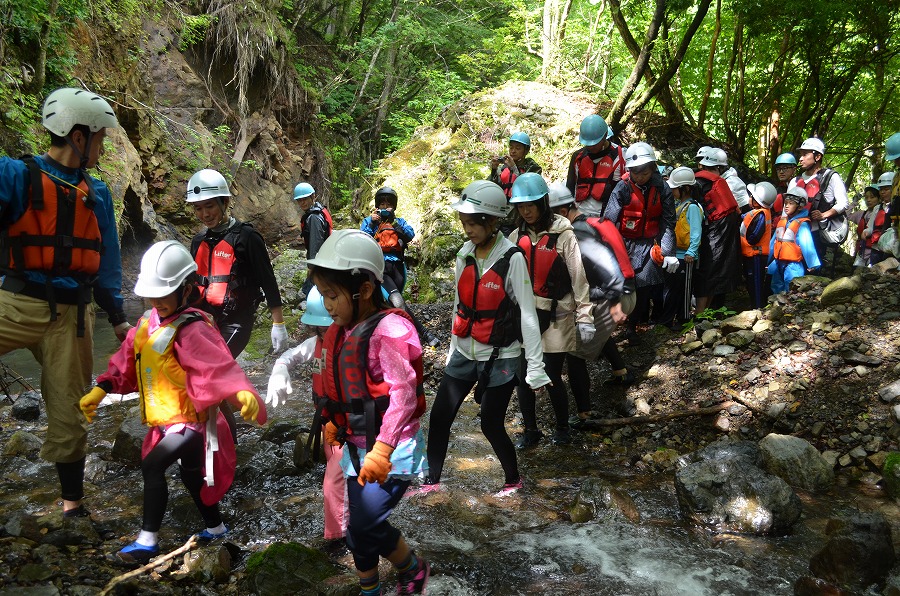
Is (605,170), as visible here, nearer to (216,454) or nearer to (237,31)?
(216,454)

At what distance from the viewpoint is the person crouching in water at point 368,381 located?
2.87 metres

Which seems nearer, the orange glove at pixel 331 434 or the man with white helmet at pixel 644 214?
the orange glove at pixel 331 434

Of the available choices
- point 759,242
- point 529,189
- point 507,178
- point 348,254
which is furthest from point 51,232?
point 759,242

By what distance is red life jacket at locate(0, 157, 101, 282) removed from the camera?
11.8 ft

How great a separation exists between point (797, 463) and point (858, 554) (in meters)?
1.51

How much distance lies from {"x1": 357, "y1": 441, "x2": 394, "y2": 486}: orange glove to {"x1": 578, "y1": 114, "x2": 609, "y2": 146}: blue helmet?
5.06m

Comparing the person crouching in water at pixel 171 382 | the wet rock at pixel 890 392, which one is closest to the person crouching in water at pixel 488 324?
A: the person crouching in water at pixel 171 382

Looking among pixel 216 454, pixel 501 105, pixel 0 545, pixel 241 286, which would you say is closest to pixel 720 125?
pixel 501 105

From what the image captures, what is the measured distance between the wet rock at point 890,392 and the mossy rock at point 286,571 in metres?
4.72

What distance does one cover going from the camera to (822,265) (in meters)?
8.69

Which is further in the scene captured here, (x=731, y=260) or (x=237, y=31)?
(x=237, y=31)

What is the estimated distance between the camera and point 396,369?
2854 mm

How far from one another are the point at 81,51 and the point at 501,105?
8115mm

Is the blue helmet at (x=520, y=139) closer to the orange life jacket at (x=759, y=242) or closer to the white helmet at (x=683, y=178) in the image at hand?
the white helmet at (x=683, y=178)
